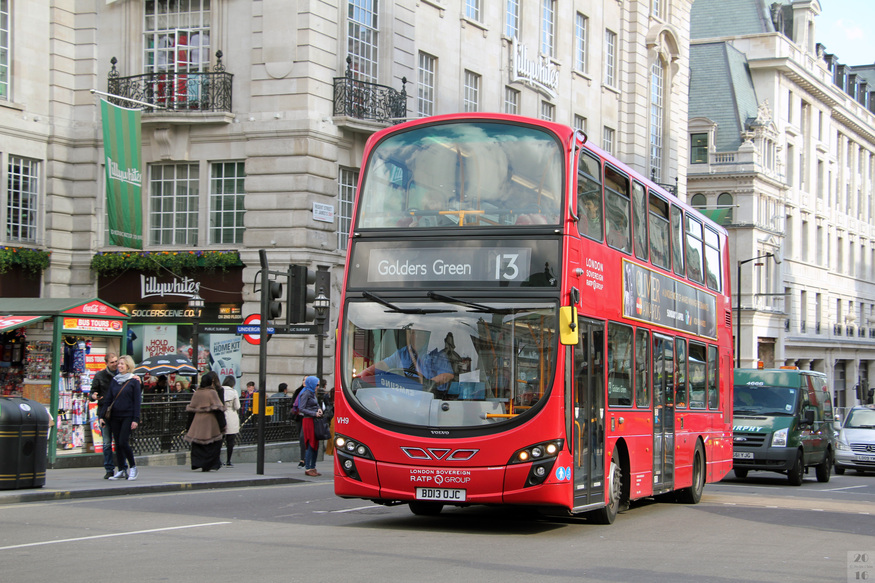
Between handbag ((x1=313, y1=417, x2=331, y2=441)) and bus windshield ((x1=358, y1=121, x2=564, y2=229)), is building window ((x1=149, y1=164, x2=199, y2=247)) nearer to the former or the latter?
handbag ((x1=313, y1=417, x2=331, y2=441))

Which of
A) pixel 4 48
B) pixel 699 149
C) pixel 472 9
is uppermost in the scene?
pixel 699 149

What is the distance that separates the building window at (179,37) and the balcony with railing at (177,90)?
0.58ft

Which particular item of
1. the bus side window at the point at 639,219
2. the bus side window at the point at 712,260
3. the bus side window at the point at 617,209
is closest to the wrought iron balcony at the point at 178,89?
the bus side window at the point at 712,260

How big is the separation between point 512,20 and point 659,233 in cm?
2426

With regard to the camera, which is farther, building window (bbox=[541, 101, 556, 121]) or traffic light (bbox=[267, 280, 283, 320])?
building window (bbox=[541, 101, 556, 121])

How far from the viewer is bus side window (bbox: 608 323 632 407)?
1359cm

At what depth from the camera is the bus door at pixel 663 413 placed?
1557 cm

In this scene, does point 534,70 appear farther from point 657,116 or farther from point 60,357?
point 60,357

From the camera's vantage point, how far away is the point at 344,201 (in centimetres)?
3173

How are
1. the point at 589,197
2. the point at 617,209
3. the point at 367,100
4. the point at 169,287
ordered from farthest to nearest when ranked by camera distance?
1. the point at 367,100
2. the point at 169,287
3. the point at 617,209
4. the point at 589,197

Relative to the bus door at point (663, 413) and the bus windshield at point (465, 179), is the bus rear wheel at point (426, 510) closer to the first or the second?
the bus door at point (663, 413)

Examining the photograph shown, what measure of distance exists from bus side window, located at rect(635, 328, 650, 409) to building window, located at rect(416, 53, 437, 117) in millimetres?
20088

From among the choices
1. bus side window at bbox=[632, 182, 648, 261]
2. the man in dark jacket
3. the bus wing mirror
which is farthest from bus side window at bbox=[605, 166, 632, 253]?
the man in dark jacket

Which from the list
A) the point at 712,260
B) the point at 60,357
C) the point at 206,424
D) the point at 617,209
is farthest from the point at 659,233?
the point at 60,357
